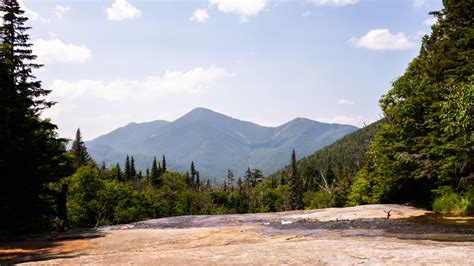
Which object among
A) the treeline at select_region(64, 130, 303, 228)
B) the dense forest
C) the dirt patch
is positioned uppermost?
the dense forest

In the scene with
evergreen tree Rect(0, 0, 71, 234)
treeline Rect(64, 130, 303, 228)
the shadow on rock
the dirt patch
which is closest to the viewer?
the dirt patch

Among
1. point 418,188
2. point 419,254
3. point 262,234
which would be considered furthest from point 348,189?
point 419,254

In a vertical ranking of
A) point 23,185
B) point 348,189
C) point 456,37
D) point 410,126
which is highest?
point 456,37

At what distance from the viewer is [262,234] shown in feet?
52.0

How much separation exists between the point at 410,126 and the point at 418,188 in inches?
196

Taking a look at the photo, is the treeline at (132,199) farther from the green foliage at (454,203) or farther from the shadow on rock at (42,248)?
the green foliage at (454,203)

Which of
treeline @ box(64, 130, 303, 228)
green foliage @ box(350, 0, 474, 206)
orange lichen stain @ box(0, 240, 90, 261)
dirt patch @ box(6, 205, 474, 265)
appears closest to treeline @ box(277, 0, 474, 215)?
green foliage @ box(350, 0, 474, 206)

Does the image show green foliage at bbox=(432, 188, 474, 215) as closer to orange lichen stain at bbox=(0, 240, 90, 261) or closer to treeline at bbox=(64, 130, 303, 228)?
orange lichen stain at bbox=(0, 240, 90, 261)

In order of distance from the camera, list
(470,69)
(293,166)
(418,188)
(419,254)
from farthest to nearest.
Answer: (293,166) → (418,188) → (470,69) → (419,254)

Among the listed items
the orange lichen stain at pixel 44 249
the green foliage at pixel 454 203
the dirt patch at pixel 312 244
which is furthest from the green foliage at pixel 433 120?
the orange lichen stain at pixel 44 249

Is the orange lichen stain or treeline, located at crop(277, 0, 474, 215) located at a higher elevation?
treeline, located at crop(277, 0, 474, 215)

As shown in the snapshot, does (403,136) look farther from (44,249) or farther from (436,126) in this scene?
(44,249)

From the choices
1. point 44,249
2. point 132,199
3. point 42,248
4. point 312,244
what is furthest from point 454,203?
point 132,199

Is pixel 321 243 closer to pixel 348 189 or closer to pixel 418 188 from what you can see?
pixel 418 188
